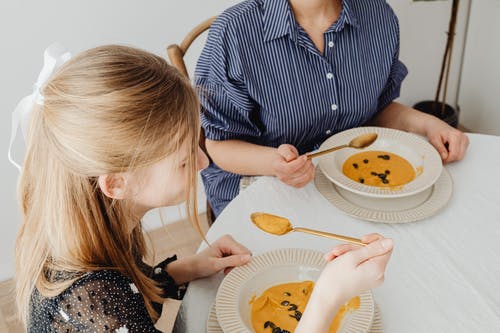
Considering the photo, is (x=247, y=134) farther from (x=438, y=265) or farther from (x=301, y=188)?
(x=438, y=265)

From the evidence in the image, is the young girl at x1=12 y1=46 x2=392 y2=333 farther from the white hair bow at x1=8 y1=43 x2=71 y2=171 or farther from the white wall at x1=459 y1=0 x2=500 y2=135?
the white wall at x1=459 y1=0 x2=500 y2=135

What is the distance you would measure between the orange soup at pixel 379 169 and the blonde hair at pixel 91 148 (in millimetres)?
403

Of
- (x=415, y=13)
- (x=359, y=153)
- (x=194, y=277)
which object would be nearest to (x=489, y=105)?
(x=415, y=13)

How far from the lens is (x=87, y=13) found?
6.15 feet

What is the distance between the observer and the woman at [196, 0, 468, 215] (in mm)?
1351

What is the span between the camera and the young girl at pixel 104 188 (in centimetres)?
81

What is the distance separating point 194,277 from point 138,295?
0.51 feet

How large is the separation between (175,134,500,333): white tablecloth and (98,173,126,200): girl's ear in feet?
0.68

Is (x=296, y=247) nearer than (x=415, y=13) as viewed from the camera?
Yes

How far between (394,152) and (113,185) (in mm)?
660

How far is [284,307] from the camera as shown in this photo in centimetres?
90

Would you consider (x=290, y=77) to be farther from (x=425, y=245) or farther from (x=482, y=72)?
(x=482, y=72)

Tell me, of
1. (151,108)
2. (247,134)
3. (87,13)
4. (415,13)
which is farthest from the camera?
(415,13)

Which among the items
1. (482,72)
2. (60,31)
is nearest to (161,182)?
(60,31)
